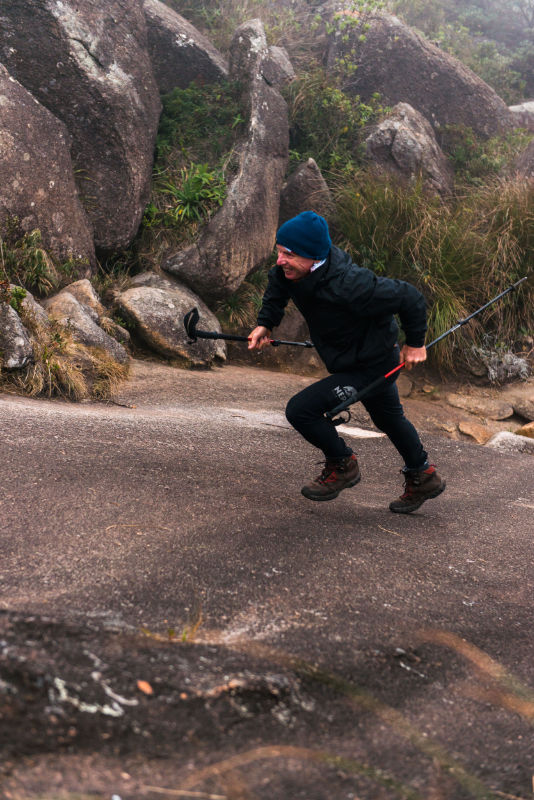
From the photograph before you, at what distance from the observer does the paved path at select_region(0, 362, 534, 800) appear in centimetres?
205

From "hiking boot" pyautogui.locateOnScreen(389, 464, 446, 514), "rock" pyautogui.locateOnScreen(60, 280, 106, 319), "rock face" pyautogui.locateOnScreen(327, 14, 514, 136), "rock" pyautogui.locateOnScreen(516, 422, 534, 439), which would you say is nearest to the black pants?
"hiking boot" pyautogui.locateOnScreen(389, 464, 446, 514)

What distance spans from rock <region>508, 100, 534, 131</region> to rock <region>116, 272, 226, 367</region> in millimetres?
8908

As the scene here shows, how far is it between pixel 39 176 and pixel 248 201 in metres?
2.82

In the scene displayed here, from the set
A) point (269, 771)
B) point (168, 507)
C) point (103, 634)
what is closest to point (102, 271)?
point (168, 507)

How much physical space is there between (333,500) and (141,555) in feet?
5.33

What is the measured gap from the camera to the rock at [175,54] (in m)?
9.95

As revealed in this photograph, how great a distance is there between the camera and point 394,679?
7.11 feet

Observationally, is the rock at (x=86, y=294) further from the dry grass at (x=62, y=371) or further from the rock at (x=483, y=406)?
the rock at (x=483, y=406)

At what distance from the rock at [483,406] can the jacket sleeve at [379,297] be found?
17.2 ft

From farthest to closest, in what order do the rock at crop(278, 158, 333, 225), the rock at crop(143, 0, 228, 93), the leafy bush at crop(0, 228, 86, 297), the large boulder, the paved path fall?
the rock at crop(143, 0, 228, 93) < the rock at crop(278, 158, 333, 225) < the large boulder < the leafy bush at crop(0, 228, 86, 297) < the paved path

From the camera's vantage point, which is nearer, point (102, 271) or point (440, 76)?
point (102, 271)

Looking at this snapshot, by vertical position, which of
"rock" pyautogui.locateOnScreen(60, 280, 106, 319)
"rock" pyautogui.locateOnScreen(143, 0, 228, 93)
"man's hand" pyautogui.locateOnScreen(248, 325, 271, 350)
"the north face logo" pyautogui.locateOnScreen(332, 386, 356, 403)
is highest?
"rock" pyautogui.locateOnScreen(143, 0, 228, 93)

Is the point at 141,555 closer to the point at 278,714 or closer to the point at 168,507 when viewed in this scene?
the point at 168,507

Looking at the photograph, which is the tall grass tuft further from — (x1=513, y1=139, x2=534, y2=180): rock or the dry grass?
the dry grass
